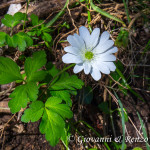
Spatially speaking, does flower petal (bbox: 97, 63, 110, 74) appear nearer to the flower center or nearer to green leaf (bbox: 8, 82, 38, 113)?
the flower center

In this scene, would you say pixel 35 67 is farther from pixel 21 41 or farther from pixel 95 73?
pixel 95 73

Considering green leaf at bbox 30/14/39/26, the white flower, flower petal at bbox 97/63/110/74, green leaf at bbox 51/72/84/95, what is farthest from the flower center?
green leaf at bbox 30/14/39/26

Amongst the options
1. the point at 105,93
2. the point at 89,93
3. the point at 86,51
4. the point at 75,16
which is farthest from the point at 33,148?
the point at 75,16

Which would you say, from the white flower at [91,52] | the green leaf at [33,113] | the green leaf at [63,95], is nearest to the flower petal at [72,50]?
the white flower at [91,52]

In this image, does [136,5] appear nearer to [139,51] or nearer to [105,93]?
[139,51]

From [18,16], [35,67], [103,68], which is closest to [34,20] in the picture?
[18,16]

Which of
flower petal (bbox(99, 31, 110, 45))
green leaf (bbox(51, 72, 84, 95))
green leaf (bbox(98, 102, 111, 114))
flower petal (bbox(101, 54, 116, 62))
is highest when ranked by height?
flower petal (bbox(99, 31, 110, 45))
